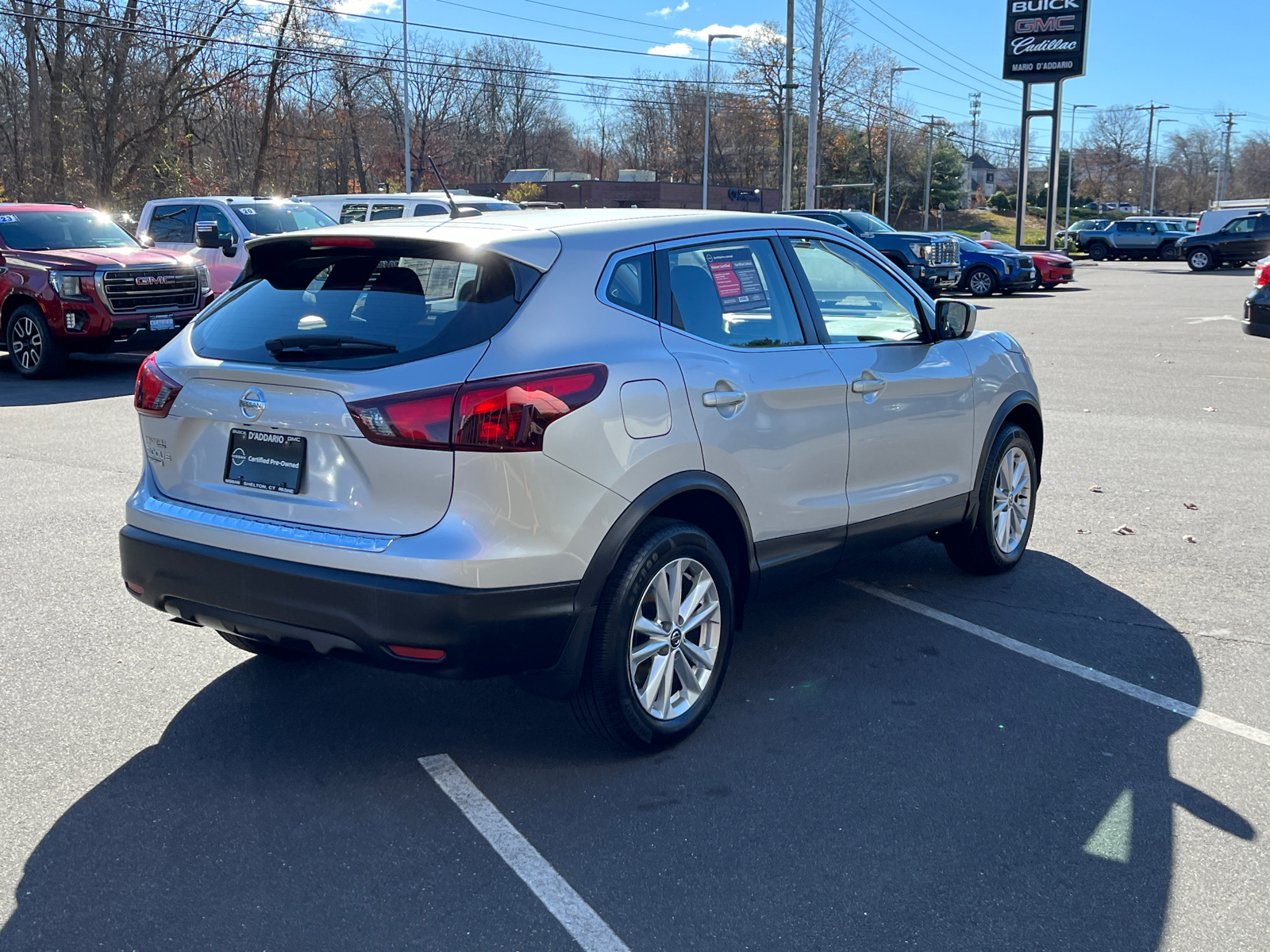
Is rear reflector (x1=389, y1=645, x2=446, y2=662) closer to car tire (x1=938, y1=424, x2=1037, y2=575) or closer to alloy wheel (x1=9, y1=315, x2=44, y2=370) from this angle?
car tire (x1=938, y1=424, x2=1037, y2=575)

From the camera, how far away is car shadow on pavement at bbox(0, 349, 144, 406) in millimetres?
12094

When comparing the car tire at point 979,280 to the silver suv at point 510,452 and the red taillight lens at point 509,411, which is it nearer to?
the silver suv at point 510,452

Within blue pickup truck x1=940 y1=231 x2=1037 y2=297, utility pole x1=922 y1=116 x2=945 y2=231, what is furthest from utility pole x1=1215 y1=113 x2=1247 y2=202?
blue pickup truck x1=940 y1=231 x2=1037 y2=297

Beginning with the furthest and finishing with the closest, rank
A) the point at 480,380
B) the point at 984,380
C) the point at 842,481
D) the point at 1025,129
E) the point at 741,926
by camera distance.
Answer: the point at 1025,129 < the point at 984,380 < the point at 842,481 < the point at 480,380 < the point at 741,926

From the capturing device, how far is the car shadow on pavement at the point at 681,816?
2.98 m

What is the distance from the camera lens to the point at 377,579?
3.37m

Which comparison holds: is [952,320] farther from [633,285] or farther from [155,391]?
[155,391]

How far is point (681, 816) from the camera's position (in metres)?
3.55

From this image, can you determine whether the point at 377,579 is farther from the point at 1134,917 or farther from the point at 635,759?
the point at 1134,917

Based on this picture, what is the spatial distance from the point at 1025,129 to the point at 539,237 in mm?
48345

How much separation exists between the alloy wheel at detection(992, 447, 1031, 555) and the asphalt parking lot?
203mm

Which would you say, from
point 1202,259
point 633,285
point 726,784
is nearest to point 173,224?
point 633,285

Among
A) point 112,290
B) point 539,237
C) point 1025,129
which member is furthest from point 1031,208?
point 539,237

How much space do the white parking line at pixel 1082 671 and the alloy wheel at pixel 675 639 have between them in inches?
62.5
